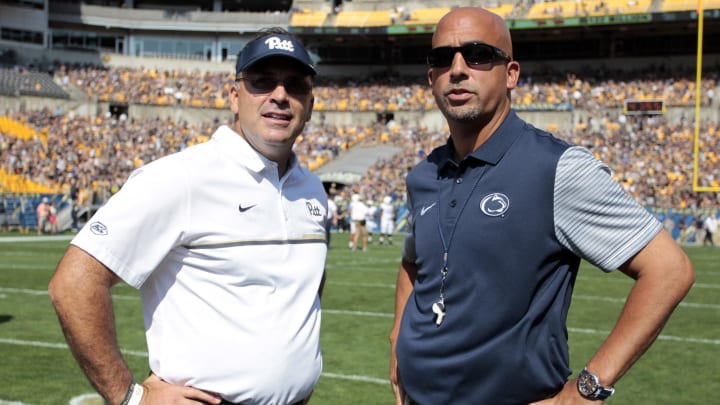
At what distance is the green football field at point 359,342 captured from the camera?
717 centimetres

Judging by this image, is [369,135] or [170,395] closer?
[170,395]

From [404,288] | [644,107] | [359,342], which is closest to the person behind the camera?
[404,288]

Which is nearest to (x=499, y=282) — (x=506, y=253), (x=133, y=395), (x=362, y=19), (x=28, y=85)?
(x=506, y=253)

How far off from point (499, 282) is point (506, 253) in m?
0.10

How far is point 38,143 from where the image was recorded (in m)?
36.9

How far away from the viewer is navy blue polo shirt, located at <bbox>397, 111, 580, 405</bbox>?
2.85 meters

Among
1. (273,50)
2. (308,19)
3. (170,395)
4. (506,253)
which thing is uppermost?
(308,19)

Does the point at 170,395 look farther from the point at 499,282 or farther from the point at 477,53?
the point at 477,53

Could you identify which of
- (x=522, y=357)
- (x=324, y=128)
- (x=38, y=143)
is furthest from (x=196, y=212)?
(x=324, y=128)

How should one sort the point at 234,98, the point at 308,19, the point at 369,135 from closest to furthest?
the point at 234,98, the point at 369,135, the point at 308,19

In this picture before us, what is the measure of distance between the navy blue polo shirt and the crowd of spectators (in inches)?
1161

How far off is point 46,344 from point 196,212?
6939 millimetres

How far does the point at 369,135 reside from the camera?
45.5 metres

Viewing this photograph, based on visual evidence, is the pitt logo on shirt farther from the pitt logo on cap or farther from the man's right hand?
the man's right hand
